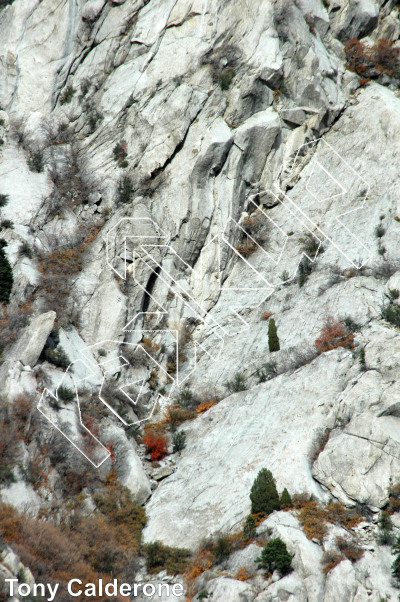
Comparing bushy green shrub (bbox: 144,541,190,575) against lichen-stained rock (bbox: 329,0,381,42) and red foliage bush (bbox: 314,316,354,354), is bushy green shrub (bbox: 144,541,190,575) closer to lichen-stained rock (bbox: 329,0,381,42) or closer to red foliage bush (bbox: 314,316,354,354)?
red foliage bush (bbox: 314,316,354,354)

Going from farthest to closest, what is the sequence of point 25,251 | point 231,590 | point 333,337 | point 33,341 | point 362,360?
1. point 25,251
2. point 333,337
3. point 33,341
4. point 362,360
5. point 231,590

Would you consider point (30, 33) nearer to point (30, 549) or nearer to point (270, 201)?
point (270, 201)

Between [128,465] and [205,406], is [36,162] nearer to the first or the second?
[205,406]

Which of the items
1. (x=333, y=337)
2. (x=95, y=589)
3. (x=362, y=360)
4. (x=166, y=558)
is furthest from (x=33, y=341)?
(x=362, y=360)

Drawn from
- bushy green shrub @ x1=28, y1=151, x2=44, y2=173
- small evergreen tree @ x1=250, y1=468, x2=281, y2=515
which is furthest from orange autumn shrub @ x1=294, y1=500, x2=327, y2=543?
bushy green shrub @ x1=28, y1=151, x2=44, y2=173

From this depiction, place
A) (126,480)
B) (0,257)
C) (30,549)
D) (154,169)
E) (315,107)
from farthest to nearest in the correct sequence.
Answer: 1. (315,107)
2. (154,169)
3. (0,257)
4. (126,480)
5. (30,549)

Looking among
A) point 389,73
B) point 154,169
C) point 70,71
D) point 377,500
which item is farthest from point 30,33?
point 377,500
